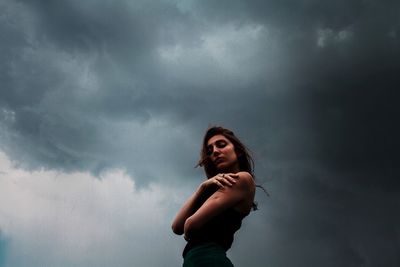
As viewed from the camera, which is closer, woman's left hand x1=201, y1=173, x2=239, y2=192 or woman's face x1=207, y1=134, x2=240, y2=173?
woman's left hand x1=201, y1=173, x2=239, y2=192

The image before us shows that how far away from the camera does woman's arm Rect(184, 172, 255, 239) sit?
15.0 ft

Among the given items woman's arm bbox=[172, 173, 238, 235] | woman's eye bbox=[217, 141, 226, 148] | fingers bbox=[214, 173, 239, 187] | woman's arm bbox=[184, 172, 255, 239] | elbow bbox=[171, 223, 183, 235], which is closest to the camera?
woman's arm bbox=[184, 172, 255, 239]

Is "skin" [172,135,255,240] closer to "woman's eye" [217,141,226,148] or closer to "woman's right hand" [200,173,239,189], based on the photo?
"woman's right hand" [200,173,239,189]

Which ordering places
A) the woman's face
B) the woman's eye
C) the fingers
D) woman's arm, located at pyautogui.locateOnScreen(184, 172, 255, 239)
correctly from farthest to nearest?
the woman's eye → the woman's face → the fingers → woman's arm, located at pyautogui.locateOnScreen(184, 172, 255, 239)

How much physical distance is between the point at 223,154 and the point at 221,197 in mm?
1337

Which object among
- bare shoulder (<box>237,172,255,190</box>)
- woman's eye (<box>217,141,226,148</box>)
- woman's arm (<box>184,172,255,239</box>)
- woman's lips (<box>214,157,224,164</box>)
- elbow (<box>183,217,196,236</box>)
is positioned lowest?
elbow (<box>183,217,196,236</box>)

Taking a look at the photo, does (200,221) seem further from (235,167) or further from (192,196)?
(235,167)

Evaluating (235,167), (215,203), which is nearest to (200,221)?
(215,203)

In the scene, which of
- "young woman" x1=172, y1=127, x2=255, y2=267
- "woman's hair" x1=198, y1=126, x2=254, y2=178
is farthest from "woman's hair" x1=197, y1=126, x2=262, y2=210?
"young woman" x1=172, y1=127, x2=255, y2=267

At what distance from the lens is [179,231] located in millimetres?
5422

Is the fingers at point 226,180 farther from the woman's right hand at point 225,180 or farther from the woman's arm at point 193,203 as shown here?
the woman's arm at point 193,203

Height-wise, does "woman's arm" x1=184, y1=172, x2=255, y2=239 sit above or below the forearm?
below

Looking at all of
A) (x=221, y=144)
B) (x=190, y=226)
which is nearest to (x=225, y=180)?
(x=190, y=226)

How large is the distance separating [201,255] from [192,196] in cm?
114
